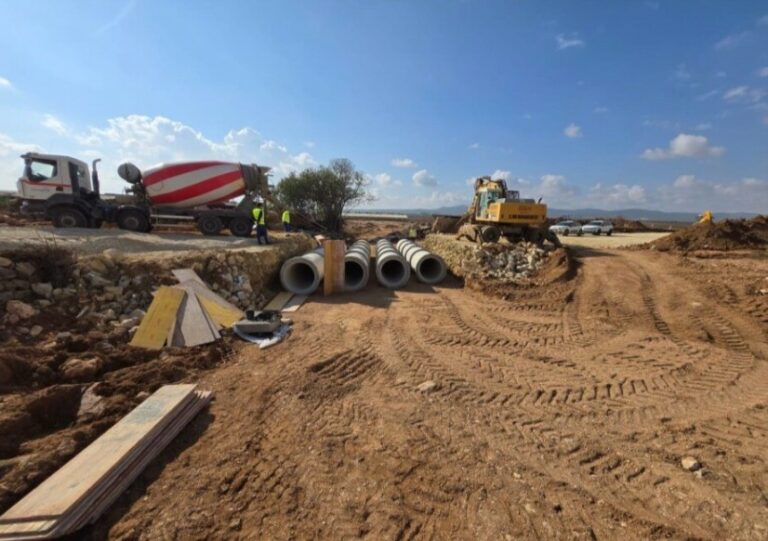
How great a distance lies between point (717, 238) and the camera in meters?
11.7

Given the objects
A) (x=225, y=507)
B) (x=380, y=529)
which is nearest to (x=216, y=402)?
(x=225, y=507)

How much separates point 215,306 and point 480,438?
17.3 feet

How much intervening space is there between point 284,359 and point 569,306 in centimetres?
624

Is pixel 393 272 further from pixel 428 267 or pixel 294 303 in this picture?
pixel 294 303

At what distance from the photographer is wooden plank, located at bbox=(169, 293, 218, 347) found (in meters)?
5.30

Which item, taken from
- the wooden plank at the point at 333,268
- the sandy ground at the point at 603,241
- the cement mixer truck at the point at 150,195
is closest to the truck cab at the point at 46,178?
the cement mixer truck at the point at 150,195

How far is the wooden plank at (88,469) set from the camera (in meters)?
2.08

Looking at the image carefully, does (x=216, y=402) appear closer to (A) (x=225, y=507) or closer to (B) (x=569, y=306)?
(A) (x=225, y=507)

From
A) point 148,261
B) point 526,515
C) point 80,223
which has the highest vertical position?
point 80,223

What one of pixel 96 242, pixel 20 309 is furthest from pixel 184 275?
pixel 96 242

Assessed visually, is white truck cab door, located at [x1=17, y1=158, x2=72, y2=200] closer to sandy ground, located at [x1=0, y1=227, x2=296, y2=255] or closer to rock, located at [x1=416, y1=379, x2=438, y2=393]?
sandy ground, located at [x1=0, y1=227, x2=296, y2=255]

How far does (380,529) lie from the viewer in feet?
7.59

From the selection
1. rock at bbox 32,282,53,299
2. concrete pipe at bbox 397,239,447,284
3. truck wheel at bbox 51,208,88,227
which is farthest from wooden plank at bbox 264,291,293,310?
truck wheel at bbox 51,208,88,227

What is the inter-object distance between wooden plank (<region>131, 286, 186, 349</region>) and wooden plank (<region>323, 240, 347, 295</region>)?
393 cm
